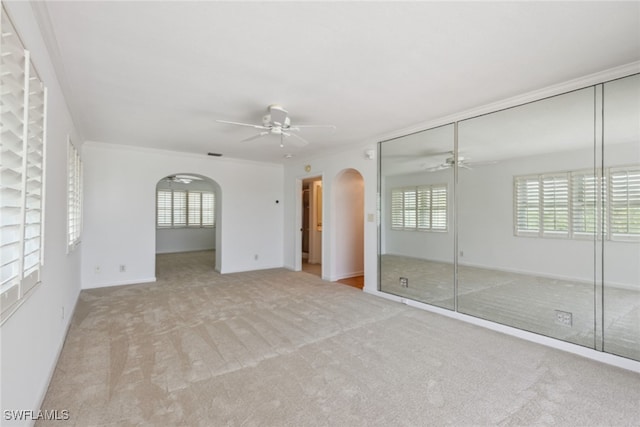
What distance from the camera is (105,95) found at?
9.74 ft

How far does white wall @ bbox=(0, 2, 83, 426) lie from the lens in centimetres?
147

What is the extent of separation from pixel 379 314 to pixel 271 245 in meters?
3.76

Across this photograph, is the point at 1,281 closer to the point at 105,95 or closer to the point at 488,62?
the point at 105,95

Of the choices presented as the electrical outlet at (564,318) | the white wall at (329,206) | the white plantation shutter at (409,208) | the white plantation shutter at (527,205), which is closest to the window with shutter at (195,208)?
the white wall at (329,206)

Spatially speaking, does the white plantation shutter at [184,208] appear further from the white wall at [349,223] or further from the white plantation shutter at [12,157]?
the white plantation shutter at [12,157]

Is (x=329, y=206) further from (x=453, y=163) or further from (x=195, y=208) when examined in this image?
(x=195, y=208)

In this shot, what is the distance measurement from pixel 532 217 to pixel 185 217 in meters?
9.88

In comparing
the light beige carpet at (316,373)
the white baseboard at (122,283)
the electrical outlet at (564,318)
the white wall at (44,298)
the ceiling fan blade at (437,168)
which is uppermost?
the ceiling fan blade at (437,168)

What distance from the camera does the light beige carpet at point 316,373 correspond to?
1852mm

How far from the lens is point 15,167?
1.37 metres

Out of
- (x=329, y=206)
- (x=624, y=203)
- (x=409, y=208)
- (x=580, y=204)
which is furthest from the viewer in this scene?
(x=329, y=206)

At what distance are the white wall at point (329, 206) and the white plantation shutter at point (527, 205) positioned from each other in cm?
195

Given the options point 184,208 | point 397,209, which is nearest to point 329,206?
point 397,209

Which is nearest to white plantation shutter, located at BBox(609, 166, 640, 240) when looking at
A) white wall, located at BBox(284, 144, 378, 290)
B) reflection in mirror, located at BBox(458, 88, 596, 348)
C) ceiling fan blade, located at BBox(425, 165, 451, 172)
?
reflection in mirror, located at BBox(458, 88, 596, 348)
